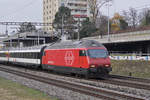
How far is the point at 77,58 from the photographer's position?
21547mm

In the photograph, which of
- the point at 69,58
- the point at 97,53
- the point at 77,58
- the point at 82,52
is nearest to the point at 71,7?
the point at 69,58

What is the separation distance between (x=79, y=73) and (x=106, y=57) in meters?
2.50

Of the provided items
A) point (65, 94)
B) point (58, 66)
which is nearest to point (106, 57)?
point (58, 66)

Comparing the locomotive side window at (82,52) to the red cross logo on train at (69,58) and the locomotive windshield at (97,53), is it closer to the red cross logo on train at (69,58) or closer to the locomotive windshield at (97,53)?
the locomotive windshield at (97,53)

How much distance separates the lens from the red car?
2016 cm

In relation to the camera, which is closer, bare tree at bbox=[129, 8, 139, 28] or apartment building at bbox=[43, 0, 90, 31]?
bare tree at bbox=[129, 8, 139, 28]

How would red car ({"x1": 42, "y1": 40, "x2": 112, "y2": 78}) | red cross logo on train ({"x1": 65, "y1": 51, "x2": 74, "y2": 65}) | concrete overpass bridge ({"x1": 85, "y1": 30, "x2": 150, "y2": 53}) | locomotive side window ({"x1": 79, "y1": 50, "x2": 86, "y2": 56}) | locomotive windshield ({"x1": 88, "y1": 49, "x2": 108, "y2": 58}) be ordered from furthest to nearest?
concrete overpass bridge ({"x1": 85, "y1": 30, "x2": 150, "y2": 53}) < red cross logo on train ({"x1": 65, "y1": 51, "x2": 74, "y2": 65}) < locomotive side window ({"x1": 79, "y1": 50, "x2": 86, "y2": 56}) < locomotive windshield ({"x1": 88, "y1": 49, "x2": 108, "y2": 58}) < red car ({"x1": 42, "y1": 40, "x2": 112, "y2": 78})

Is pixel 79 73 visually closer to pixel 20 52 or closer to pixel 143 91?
pixel 143 91

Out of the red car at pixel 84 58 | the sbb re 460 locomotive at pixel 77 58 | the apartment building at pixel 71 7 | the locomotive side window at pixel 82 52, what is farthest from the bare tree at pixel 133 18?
the locomotive side window at pixel 82 52

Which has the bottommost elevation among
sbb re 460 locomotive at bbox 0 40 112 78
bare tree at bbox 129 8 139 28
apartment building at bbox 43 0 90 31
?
sbb re 460 locomotive at bbox 0 40 112 78

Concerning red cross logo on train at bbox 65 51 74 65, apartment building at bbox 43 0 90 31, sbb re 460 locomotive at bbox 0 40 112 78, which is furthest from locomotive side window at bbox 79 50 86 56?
apartment building at bbox 43 0 90 31

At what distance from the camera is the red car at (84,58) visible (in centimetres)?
2016

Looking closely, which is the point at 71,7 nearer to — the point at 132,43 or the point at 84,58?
the point at 132,43

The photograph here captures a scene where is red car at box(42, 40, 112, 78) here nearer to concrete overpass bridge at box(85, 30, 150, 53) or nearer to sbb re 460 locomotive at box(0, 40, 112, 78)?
sbb re 460 locomotive at box(0, 40, 112, 78)
